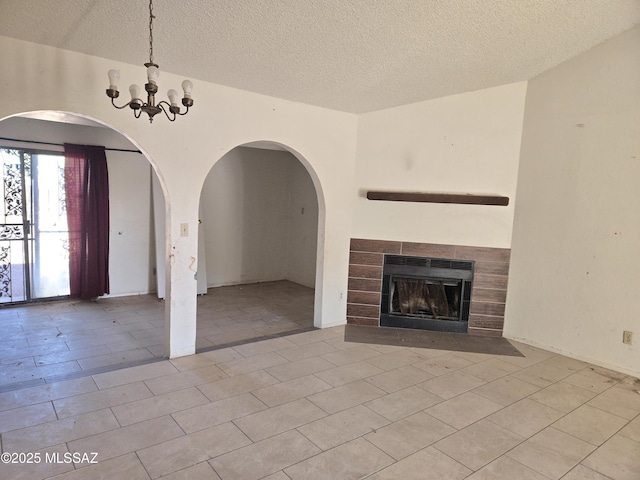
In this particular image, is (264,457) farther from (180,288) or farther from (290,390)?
(180,288)

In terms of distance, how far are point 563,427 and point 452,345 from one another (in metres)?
1.56

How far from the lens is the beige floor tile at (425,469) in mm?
2215

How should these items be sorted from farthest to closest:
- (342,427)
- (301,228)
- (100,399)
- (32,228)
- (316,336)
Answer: (301,228), (32,228), (316,336), (100,399), (342,427)

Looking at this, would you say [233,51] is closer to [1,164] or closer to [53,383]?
[53,383]

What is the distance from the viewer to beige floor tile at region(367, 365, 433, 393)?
3.29 metres

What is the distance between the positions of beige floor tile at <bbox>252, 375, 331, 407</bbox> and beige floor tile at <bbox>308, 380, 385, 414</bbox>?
0.26 feet

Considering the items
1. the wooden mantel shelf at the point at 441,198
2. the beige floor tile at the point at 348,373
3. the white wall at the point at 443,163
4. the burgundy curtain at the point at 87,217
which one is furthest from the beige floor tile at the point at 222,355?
the burgundy curtain at the point at 87,217

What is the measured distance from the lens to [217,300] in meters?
5.86

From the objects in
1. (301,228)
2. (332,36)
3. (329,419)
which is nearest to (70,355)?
(329,419)

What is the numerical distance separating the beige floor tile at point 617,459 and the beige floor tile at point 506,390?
2.15 ft

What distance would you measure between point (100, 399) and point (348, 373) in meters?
1.93

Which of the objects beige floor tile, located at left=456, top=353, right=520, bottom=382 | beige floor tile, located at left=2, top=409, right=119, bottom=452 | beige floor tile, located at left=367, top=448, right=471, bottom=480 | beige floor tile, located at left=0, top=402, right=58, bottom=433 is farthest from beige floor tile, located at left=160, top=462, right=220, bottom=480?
beige floor tile, located at left=456, top=353, right=520, bottom=382

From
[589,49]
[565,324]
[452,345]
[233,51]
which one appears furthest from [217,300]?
[589,49]

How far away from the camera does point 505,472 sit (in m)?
2.29
